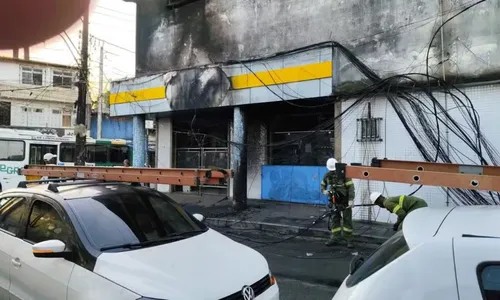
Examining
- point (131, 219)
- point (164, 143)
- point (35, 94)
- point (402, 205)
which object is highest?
point (35, 94)

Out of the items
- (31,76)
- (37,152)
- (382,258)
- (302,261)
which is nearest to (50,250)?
(382,258)

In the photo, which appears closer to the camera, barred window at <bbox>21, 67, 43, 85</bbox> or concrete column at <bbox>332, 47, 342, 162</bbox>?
concrete column at <bbox>332, 47, 342, 162</bbox>

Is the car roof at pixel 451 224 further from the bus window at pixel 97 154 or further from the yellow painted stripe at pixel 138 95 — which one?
the bus window at pixel 97 154

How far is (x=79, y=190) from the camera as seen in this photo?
418cm

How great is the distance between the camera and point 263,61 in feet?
39.2

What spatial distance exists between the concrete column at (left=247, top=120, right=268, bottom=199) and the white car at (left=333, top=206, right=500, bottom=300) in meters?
12.4

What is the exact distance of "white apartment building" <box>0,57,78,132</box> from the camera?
33.0 m

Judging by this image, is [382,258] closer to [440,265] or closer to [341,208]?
[440,265]

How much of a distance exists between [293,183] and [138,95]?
660 centimetres

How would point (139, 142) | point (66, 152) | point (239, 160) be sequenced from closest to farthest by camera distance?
point (239, 160), point (139, 142), point (66, 152)

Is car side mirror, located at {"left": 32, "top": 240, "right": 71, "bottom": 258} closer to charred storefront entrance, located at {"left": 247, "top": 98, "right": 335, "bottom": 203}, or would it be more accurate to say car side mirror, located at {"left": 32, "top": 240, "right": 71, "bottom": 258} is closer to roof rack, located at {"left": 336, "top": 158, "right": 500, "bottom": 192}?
roof rack, located at {"left": 336, "top": 158, "right": 500, "bottom": 192}

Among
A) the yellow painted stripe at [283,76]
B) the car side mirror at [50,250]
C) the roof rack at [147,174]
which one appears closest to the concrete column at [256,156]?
the yellow painted stripe at [283,76]

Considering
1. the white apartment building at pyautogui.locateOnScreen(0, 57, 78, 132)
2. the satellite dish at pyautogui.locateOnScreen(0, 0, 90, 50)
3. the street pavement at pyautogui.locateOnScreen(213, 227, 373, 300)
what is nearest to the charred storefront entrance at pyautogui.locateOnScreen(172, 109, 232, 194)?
the street pavement at pyautogui.locateOnScreen(213, 227, 373, 300)

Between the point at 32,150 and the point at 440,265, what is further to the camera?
the point at 32,150
